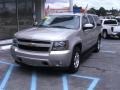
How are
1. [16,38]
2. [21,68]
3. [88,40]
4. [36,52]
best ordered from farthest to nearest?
[88,40], [21,68], [16,38], [36,52]

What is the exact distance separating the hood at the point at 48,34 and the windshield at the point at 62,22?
46cm

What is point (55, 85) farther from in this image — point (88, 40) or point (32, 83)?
point (88, 40)

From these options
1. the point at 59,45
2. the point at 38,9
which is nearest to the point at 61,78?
the point at 59,45

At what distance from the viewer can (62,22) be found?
30.8 ft

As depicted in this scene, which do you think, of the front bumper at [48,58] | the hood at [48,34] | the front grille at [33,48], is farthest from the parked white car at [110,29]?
the front grille at [33,48]

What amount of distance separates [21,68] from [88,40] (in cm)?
271

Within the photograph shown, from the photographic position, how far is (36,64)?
26.0ft

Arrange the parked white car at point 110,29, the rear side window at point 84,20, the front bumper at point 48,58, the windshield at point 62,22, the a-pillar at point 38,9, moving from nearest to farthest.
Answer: the front bumper at point 48,58 → the windshield at point 62,22 → the rear side window at point 84,20 → the a-pillar at point 38,9 → the parked white car at point 110,29

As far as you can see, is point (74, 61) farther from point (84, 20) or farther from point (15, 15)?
point (15, 15)

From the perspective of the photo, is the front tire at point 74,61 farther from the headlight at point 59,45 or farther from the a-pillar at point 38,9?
the a-pillar at point 38,9

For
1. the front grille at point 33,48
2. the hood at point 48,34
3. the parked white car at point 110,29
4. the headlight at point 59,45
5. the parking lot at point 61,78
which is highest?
the hood at point 48,34

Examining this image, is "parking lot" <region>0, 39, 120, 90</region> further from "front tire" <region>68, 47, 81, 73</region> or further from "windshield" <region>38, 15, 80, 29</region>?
"windshield" <region>38, 15, 80, 29</region>

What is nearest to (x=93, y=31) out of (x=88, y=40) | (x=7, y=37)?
(x=88, y=40)

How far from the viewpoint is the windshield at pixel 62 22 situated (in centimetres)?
917
